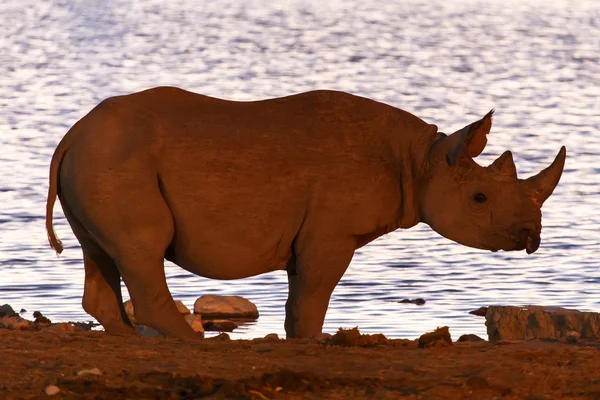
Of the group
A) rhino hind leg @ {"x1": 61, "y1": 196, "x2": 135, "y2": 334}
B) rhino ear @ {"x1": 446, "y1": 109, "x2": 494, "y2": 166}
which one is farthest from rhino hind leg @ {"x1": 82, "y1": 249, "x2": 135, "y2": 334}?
rhino ear @ {"x1": 446, "y1": 109, "x2": 494, "y2": 166}

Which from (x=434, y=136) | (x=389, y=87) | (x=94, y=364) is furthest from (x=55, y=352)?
(x=389, y=87)

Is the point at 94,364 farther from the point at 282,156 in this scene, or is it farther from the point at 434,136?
the point at 434,136

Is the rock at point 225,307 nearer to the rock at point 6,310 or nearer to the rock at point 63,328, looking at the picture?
the rock at point 6,310

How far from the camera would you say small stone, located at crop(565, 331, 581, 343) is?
470 inches

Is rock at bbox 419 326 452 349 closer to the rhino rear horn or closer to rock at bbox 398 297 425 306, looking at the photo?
the rhino rear horn

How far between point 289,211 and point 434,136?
1346 mm

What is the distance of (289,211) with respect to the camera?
12656 millimetres

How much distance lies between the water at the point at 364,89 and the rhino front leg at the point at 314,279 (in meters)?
2.12

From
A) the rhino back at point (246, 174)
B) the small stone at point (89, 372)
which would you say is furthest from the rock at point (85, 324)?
the small stone at point (89, 372)

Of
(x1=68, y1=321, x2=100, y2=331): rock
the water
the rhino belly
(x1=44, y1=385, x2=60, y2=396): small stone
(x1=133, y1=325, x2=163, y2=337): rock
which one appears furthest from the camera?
the water

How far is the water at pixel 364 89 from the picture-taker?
57.3 ft

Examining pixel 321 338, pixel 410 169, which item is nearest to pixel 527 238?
pixel 410 169

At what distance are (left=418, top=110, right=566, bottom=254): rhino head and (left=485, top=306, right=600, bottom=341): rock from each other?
18.8 inches

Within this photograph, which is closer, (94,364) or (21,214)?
(94,364)
